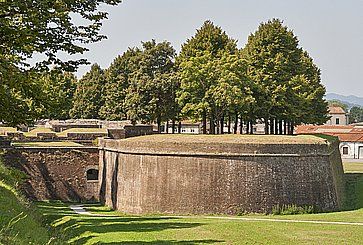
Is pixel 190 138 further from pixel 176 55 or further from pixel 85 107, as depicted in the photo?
pixel 85 107

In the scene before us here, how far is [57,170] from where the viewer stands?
37344 millimetres

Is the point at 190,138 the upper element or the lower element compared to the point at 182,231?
upper

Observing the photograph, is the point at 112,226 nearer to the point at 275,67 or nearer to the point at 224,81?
the point at 224,81

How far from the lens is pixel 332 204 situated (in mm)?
30109

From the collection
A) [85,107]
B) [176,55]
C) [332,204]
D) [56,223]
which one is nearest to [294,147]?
[332,204]

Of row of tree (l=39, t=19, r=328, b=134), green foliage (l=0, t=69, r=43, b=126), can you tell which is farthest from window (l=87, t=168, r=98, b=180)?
green foliage (l=0, t=69, r=43, b=126)

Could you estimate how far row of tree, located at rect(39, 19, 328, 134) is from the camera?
39.3 metres

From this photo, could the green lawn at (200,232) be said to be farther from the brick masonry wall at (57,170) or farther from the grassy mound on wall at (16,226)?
the brick masonry wall at (57,170)

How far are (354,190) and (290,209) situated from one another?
937cm

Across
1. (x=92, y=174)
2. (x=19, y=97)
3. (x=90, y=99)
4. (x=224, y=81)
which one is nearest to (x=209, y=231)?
(x=19, y=97)

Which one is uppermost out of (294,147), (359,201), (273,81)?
(273,81)

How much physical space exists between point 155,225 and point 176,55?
76.9ft

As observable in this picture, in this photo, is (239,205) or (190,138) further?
(190,138)

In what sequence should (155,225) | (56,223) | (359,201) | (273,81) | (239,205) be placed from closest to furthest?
(155,225)
(56,223)
(239,205)
(359,201)
(273,81)
